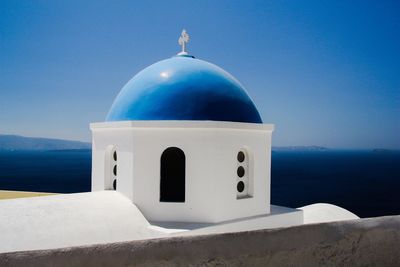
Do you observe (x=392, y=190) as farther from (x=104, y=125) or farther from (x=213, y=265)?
(x=213, y=265)

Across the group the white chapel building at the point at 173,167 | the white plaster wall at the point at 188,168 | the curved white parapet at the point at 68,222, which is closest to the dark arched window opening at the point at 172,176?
the white chapel building at the point at 173,167

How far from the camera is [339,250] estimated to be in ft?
9.36

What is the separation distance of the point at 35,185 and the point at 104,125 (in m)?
41.5

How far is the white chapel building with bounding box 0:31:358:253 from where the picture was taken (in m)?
5.75

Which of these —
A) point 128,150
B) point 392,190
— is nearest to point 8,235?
point 128,150

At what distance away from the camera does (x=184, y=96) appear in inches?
269

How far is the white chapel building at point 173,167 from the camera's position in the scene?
5754mm

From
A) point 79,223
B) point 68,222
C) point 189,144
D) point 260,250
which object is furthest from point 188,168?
point 260,250

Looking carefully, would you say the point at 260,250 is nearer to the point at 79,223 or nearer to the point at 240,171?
the point at 79,223

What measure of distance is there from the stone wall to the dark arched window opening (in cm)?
496

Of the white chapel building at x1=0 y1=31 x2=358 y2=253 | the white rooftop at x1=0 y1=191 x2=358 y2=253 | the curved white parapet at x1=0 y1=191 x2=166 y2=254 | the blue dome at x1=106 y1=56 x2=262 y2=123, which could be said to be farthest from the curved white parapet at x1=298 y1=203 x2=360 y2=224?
the curved white parapet at x1=0 y1=191 x2=166 y2=254

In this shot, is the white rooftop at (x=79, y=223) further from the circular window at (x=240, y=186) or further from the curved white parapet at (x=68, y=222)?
the circular window at (x=240, y=186)

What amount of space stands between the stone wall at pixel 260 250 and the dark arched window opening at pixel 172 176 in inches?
195

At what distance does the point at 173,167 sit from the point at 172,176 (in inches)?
7.5
